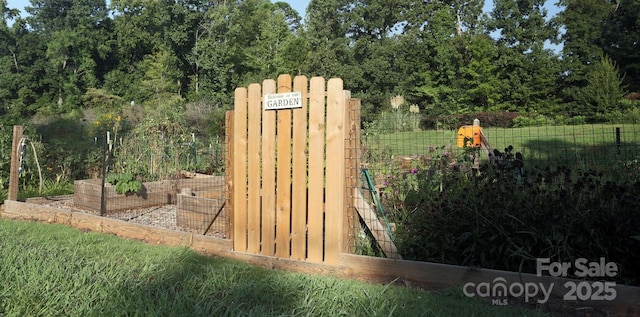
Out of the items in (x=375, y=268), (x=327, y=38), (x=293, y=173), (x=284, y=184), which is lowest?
(x=375, y=268)

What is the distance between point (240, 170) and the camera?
4.65 metres

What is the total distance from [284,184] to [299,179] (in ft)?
0.57

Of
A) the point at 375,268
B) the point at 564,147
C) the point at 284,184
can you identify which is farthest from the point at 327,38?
the point at 375,268

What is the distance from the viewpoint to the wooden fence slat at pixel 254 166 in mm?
4539

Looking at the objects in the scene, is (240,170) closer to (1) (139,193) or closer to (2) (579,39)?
(1) (139,193)

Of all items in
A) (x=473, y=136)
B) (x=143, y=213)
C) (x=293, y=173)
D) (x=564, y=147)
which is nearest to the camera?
(x=293, y=173)

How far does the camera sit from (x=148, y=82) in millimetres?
42750

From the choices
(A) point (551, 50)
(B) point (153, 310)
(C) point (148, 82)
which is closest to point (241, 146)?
(B) point (153, 310)

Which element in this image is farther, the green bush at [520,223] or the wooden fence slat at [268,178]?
the wooden fence slat at [268,178]

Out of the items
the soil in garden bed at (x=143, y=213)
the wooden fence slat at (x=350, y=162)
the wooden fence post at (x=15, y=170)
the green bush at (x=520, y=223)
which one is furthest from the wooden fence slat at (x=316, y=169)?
the wooden fence post at (x=15, y=170)

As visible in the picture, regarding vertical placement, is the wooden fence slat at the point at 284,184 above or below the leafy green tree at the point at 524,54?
below

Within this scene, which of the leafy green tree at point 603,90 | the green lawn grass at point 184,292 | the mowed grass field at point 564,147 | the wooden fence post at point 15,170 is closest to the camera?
the green lawn grass at point 184,292

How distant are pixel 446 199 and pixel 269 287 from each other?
179cm

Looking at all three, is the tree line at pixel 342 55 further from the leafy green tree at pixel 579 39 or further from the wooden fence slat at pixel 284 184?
the wooden fence slat at pixel 284 184
